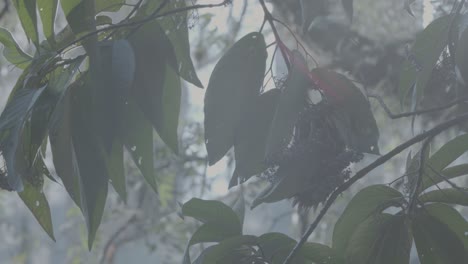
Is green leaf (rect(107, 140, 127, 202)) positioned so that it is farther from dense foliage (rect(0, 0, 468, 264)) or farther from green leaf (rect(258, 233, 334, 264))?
green leaf (rect(258, 233, 334, 264))

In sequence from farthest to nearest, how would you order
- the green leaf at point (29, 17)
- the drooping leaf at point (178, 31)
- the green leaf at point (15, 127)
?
the drooping leaf at point (178, 31)
the green leaf at point (29, 17)
the green leaf at point (15, 127)

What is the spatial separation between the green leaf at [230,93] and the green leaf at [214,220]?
0.05 m

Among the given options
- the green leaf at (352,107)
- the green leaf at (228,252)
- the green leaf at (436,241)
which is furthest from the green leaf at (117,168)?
the green leaf at (436,241)

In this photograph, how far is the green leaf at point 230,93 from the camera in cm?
89

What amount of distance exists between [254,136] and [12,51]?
30cm

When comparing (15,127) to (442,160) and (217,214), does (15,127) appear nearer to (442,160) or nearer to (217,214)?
(217,214)

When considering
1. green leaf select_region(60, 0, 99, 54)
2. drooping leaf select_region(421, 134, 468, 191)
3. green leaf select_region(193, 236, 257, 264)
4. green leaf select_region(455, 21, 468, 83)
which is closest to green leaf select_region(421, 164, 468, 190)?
drooping leaf select_region(421, 134, 468, 191)

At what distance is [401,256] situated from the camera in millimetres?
912

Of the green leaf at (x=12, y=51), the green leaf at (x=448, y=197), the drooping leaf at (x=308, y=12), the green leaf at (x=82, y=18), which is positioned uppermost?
the drooping leaf at (x=308, y=12)

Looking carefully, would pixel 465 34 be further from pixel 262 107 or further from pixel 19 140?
pixel 19 140

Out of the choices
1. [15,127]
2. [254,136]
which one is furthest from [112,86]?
[254,136]

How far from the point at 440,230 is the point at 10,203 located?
14.8 ft

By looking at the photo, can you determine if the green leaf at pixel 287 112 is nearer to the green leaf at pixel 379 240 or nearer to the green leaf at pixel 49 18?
the green leaf at pixel 379 240

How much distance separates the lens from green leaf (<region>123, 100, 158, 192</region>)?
0.89m
